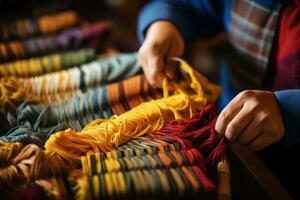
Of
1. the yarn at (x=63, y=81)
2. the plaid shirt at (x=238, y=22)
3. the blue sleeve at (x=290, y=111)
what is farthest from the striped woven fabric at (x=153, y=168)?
the plaid shirt at (x=238, y=22)

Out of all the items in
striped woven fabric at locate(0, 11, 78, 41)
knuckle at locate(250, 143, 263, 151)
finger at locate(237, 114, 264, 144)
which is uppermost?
striped woven fabric at locate(0, 11, 78, 41)

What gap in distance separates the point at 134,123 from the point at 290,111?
249 millimetres

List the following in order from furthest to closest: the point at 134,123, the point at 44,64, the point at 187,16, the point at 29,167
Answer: the point at 187,16
the point at 44,64
the point at 134,123
the point at 29,167

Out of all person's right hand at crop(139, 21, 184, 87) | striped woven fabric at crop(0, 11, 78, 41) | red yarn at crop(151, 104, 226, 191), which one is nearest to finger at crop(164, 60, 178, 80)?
person's right hand at crop(139, 21, 184, 87)

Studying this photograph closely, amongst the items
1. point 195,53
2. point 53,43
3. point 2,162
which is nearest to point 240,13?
point 53,43

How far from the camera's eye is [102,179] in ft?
1.47

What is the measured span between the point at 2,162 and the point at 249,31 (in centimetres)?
59

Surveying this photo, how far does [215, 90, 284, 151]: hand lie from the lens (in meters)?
0.53

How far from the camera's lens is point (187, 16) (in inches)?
35.3

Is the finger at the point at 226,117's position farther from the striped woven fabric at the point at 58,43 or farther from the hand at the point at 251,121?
the striped woven fabric at the point at 58,43

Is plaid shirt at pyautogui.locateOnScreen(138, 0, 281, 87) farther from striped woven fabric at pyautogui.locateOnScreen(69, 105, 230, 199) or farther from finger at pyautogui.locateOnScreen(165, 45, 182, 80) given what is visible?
striped woven fabric at pyautogui.locateOnScreen(69, 105, 230, 199)

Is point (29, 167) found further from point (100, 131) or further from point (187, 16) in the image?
point (187, 16)

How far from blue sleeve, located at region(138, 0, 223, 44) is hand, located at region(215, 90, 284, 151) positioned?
34 cm

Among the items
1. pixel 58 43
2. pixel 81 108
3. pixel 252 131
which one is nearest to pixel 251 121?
pixel 252 131
